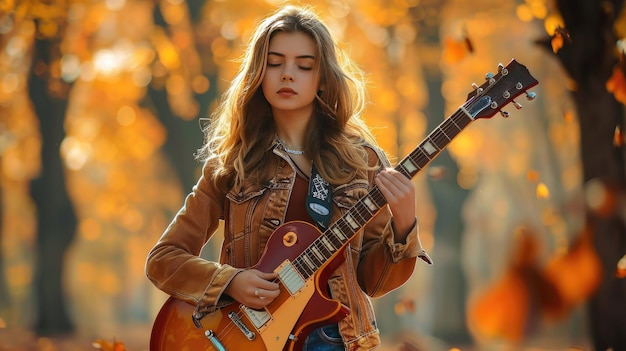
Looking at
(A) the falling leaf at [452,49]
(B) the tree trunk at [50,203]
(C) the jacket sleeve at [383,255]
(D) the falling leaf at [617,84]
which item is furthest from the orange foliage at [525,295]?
(C) the jacket sleeve at [383,255]

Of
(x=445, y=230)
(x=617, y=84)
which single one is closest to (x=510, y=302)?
(x=445, y=230)

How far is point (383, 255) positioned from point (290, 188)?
34cm

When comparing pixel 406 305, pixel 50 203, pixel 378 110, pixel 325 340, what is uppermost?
pixel 50 203

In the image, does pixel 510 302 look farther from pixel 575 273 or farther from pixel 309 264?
pixel 309 264

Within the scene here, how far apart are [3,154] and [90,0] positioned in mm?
5127

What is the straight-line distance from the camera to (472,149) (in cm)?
1393

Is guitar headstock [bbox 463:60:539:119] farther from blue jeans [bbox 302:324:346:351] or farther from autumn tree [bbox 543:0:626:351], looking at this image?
autumn tree [bbox 543:0:626:351]

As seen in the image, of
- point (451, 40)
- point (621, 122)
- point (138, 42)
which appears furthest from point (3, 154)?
point (621, 122)

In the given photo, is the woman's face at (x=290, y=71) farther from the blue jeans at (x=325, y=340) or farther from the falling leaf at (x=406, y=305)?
the falling leaf at (x=406, y=305)

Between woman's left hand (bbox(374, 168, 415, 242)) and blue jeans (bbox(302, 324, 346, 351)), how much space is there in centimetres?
37

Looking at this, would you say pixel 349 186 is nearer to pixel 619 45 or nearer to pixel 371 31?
pixel 619 45

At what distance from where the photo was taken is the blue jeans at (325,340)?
2.68 meters

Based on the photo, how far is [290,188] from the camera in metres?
2.79

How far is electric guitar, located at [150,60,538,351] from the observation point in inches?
103
